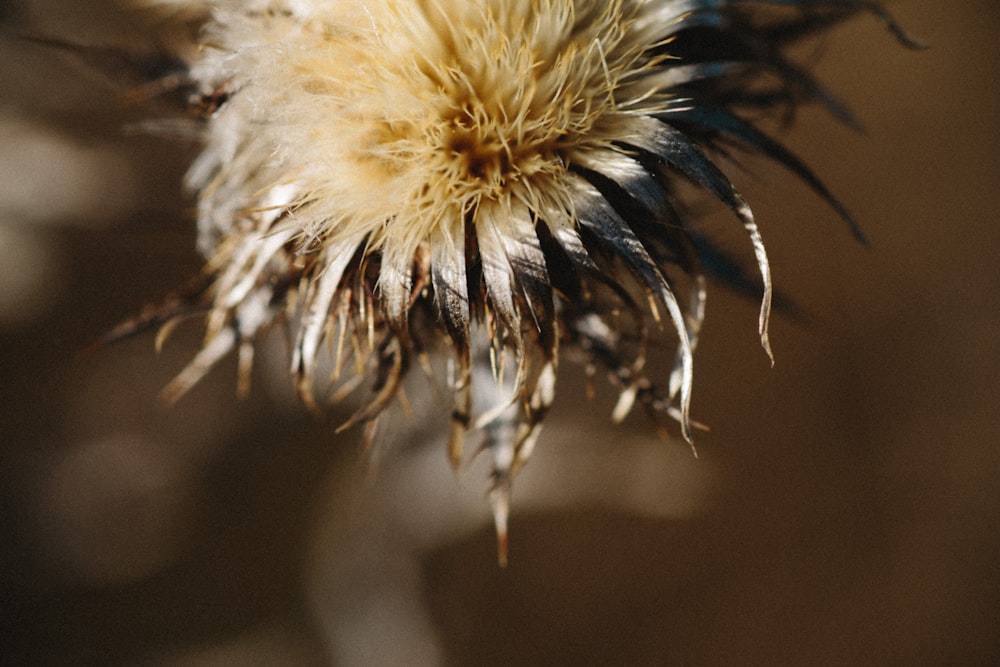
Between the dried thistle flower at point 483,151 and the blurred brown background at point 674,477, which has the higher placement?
the dried thistle flower at point 483,151

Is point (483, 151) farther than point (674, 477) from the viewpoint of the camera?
No

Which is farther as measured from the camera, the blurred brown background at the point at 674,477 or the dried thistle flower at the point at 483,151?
the blurred brown background at the point at 674,477

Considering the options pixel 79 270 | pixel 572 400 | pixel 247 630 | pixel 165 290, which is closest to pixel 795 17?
pixel 572 400

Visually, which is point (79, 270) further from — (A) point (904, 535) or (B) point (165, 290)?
(A) point (904, 535)

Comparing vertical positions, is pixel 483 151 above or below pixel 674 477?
above
